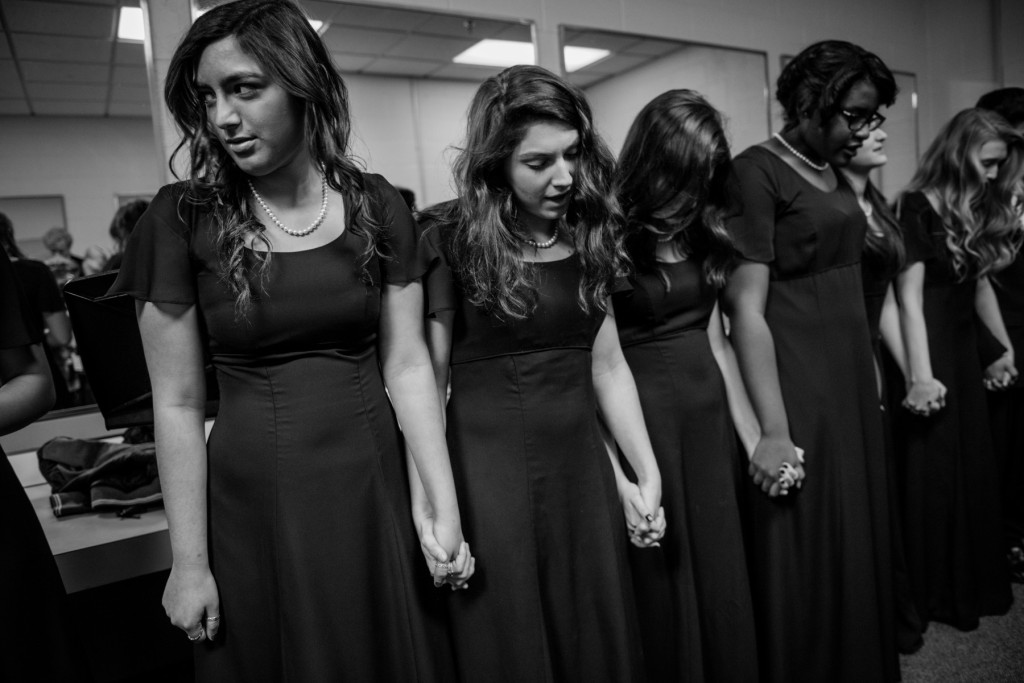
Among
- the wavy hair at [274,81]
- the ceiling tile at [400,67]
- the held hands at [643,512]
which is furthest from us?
the ceiling tile at [400,67]

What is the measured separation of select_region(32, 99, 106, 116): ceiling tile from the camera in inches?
91.2

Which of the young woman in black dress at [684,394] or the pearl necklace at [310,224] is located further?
the young woman in black dress at [684,394]

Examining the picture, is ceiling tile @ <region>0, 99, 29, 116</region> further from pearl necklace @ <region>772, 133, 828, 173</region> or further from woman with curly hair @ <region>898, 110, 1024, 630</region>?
woman with curly hair @ <region>898, 110, 1024, 630</region>

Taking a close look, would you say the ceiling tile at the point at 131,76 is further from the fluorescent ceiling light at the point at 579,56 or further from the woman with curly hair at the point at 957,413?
the woman with curly hair at the point at 957,413

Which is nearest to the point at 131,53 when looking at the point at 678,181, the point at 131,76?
the point at 131,76

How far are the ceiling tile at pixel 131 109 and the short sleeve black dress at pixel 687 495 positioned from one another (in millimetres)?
1594

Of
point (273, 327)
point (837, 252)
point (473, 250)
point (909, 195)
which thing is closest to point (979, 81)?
point (909, 195)

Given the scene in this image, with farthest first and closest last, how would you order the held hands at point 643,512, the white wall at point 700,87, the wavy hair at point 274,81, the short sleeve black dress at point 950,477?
→ the white wall at point 700,87 → the short sleeve black dress at point 950,477 → the held hands at point 643,512 → the wavy hair at point 274,81

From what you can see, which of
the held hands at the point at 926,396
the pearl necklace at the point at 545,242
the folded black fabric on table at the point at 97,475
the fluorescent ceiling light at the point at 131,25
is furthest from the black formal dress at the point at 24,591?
the held hands at the point at 926,396

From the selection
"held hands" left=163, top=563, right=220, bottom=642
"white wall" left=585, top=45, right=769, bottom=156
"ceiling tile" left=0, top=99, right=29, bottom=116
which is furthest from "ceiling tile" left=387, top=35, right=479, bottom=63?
"held hands" left=163, top=563, right=220, bottom=642

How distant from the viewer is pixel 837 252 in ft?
6.40

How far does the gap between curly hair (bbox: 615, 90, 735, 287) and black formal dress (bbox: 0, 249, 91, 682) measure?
124 centimetres

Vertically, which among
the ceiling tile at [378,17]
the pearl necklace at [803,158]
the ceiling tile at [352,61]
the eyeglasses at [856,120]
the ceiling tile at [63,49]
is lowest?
the pearl necklace at [803,158]

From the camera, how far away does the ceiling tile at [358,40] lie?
273 cm
